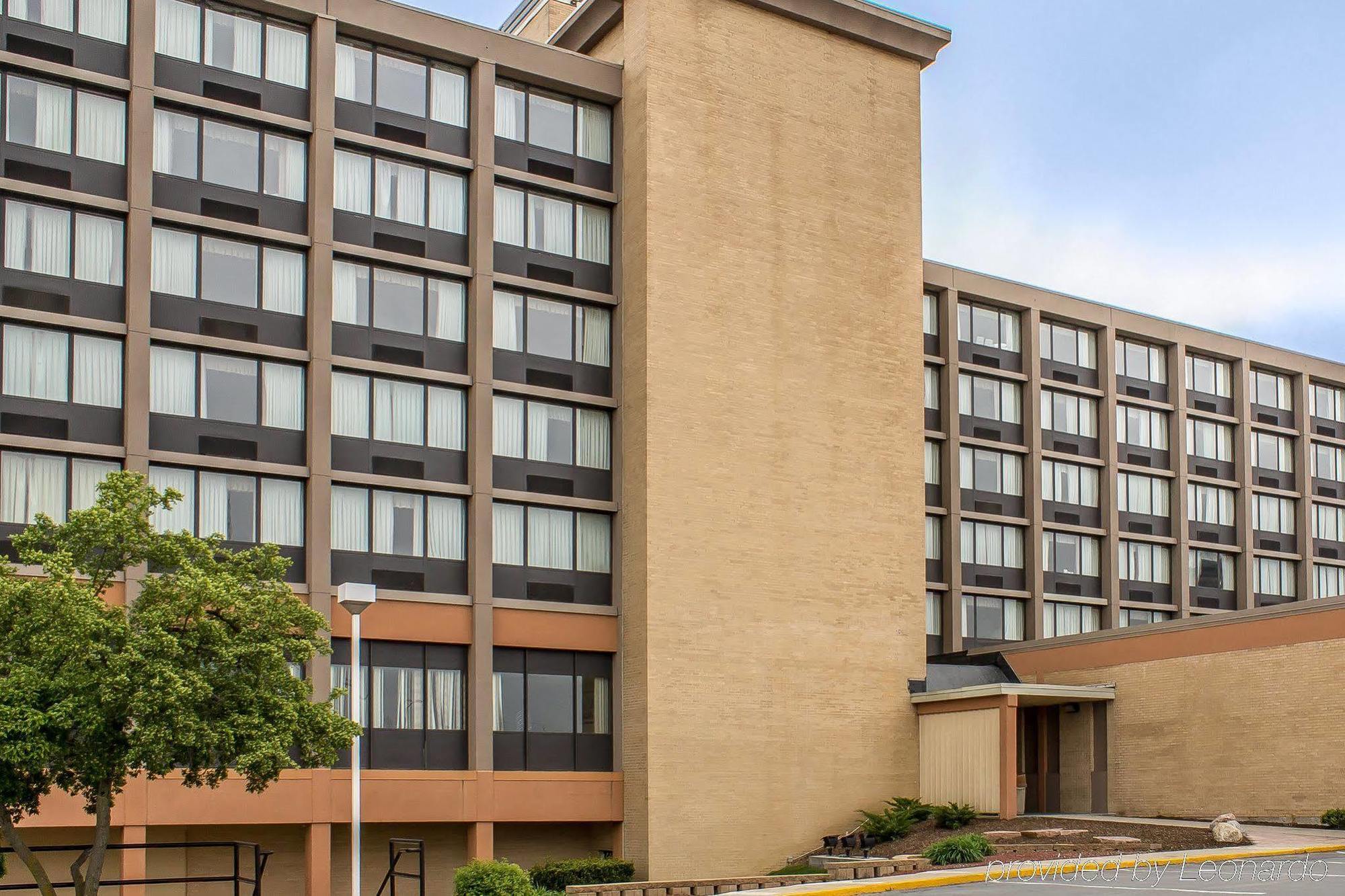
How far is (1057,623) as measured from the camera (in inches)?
2175

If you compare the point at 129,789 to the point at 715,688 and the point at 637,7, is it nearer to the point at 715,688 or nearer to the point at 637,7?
the point at 715,688

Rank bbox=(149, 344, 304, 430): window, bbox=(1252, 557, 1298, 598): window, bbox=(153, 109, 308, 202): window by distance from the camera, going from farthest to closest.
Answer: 1. bbox=(1252, 557, 1298, 598): window
2. bbox=(153, 109, 308, 202): window
3. bbox=(149, 344, 304, 430): window

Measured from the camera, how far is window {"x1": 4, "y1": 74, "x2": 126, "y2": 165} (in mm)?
33750

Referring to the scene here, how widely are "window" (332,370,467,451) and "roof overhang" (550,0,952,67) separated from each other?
11564 mm

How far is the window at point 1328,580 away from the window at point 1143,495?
860cm

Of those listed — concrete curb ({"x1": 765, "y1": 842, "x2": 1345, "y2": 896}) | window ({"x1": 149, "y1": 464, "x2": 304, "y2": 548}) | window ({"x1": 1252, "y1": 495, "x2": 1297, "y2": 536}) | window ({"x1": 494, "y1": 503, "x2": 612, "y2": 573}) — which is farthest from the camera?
window ({"x1": 1252, "y1": 495, "x2": 1297, "y2": 536})

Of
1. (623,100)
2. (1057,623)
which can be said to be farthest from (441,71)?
(1057,623)

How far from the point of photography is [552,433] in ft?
130

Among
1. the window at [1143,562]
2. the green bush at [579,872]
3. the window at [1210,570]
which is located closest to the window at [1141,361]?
the window at [1143,562]

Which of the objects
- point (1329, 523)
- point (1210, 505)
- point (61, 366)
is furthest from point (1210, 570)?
point (61, 366)

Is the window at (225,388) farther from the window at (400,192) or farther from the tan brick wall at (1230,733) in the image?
the tan brick wall at (1230,733)

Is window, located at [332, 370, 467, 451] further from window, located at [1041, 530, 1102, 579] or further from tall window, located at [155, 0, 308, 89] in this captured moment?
window, located at [1041, 530, 1102, 579]

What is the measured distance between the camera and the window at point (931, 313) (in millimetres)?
53156

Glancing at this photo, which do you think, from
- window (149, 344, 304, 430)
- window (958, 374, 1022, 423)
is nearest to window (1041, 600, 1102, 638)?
window (958, 374, 1022, 423)
